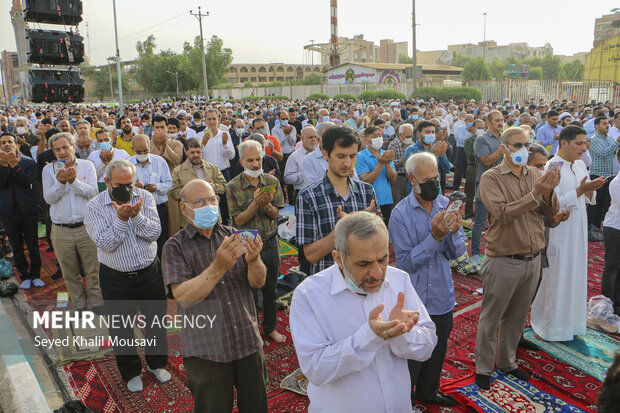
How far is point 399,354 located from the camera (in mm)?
1890

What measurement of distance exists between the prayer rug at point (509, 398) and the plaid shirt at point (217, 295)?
1.97m

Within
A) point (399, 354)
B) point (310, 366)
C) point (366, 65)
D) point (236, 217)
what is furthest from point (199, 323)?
point (366, 65)

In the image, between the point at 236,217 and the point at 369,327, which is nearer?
the point at 369,327

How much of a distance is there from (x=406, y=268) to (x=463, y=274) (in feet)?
11.1

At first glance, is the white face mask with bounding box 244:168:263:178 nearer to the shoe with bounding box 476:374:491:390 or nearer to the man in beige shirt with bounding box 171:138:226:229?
the man in beige shirt with bounding box 171:138:226:229

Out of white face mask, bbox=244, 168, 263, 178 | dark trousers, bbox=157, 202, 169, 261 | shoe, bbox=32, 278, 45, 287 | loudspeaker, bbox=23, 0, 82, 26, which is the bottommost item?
shoe, bbox=32, 278, 45, 287

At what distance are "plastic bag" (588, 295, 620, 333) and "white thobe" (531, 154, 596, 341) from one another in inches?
18.3

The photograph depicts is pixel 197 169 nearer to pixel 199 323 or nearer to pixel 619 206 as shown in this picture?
Answer: pixel 199 323

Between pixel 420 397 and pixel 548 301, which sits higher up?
pixel 548 301

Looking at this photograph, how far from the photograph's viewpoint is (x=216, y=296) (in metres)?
2.60

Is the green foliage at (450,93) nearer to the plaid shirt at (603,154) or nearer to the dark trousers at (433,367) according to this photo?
the plaid shirt at (603,154)

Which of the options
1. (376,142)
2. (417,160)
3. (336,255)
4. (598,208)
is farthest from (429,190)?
(598,208)

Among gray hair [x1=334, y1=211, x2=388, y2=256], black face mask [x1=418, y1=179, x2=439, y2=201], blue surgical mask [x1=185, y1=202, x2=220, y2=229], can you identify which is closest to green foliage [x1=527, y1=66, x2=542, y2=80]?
black face mask [x1=418, y1=179, x2=439, y2=201]

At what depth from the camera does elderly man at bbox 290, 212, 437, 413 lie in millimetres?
1832
